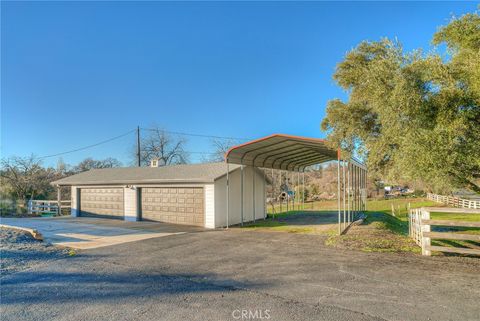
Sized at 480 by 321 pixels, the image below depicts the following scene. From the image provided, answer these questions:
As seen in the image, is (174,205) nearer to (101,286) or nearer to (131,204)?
(131,204)

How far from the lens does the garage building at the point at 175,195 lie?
46.6ft

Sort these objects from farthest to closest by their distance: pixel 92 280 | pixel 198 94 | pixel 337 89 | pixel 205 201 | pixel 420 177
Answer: pixel 198 94, pixel 205 201, pixel 337 89, pixel 420 177, pixel 92 280

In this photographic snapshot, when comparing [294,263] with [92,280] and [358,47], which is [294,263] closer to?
[92,280]

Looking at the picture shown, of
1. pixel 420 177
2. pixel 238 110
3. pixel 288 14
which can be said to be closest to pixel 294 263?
pixel 420 177

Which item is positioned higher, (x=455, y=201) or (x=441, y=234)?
(x=441, y=234)

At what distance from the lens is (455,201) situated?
95.0 feet

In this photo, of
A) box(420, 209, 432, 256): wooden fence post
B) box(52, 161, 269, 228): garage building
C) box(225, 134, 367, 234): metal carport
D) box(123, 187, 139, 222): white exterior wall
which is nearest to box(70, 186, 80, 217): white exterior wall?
box(52, 161, 269, 228): garage building

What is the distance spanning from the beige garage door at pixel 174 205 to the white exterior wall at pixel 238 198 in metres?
0.96

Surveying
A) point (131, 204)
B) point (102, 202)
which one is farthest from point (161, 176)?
point (102, 202)

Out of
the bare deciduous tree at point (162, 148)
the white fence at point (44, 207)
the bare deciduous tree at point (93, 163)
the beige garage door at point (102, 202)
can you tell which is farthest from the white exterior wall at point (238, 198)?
the bare deciduous tree at point (162, 148)

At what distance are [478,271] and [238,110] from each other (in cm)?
3168

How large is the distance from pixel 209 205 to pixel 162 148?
33.1 m

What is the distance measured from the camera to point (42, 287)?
532cm

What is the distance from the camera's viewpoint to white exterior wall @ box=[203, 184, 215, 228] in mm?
13766
